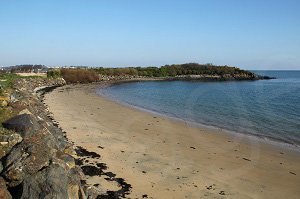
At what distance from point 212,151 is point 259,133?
6992mm

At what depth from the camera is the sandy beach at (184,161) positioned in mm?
11789

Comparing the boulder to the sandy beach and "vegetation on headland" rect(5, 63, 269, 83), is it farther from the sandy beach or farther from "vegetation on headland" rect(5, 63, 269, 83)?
"vegetation on headland" rect(5, 63, 269, 83)

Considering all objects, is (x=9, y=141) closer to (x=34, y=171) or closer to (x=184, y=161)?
(x=34, y=171)

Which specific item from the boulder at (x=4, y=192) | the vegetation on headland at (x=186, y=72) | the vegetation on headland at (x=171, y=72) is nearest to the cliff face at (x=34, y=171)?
the boulder at (x=4, y=192)

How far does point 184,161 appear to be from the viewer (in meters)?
15.0

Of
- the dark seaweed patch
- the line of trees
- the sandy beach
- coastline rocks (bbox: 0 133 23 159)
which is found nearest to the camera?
coastline rocks (bbox: 0 133 23 159)

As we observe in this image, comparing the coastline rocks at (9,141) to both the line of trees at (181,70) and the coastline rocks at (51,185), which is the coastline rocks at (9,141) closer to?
the coastline rocks at (51,185)

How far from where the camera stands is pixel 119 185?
38.3ft

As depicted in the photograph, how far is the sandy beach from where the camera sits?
464 inches

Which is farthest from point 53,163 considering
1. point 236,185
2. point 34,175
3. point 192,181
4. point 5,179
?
point 236,185

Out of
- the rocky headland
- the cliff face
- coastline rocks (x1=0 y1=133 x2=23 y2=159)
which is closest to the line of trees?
coastline rocks (x1=0 y1=133 x2=23 y2=159)

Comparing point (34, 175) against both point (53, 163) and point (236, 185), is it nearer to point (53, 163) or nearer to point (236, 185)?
point (53, 163)

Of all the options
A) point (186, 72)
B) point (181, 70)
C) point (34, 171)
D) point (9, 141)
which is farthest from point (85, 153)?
point (186, 72)

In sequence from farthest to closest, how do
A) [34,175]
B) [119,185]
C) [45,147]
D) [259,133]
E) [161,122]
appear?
1. [161,122]
2. [259,133]
3. [119,185]
4. [45,147]
5. [34,175]
